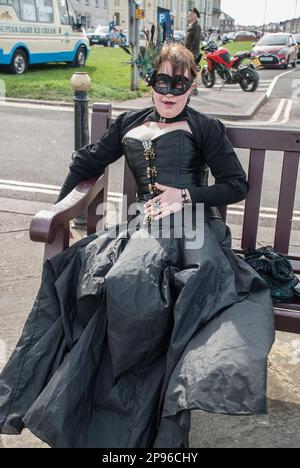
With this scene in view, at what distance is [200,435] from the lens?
2.28 metres

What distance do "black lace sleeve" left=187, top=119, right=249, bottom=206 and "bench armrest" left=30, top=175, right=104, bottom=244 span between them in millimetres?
498

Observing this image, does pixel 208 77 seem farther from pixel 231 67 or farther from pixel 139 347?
pixel 139 347

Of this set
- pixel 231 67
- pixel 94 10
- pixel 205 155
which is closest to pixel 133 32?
pixel 231 67

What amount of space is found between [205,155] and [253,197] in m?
0.41

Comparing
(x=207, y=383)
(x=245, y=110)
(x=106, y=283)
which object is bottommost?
(x=245, y=110)

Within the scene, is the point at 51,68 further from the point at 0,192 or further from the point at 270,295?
the point at 270,295

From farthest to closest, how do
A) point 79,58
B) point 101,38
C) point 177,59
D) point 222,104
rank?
point 101,38, point 79,58, point 222,104, point 177,59

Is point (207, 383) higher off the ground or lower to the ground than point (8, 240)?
higher

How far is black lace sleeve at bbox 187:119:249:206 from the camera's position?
2324 millimetres

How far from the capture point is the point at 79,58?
18.0 m

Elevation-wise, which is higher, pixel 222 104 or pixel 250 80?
pixel 250 80

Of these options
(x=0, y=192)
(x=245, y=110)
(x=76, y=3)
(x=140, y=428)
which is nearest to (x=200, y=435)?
(x=140, y=428)

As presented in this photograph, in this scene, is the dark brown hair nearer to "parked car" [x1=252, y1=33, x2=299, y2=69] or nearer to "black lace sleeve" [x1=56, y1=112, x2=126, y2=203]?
"black lace sleeve" [x1=56, y1=112, x2=126, y2=203]
